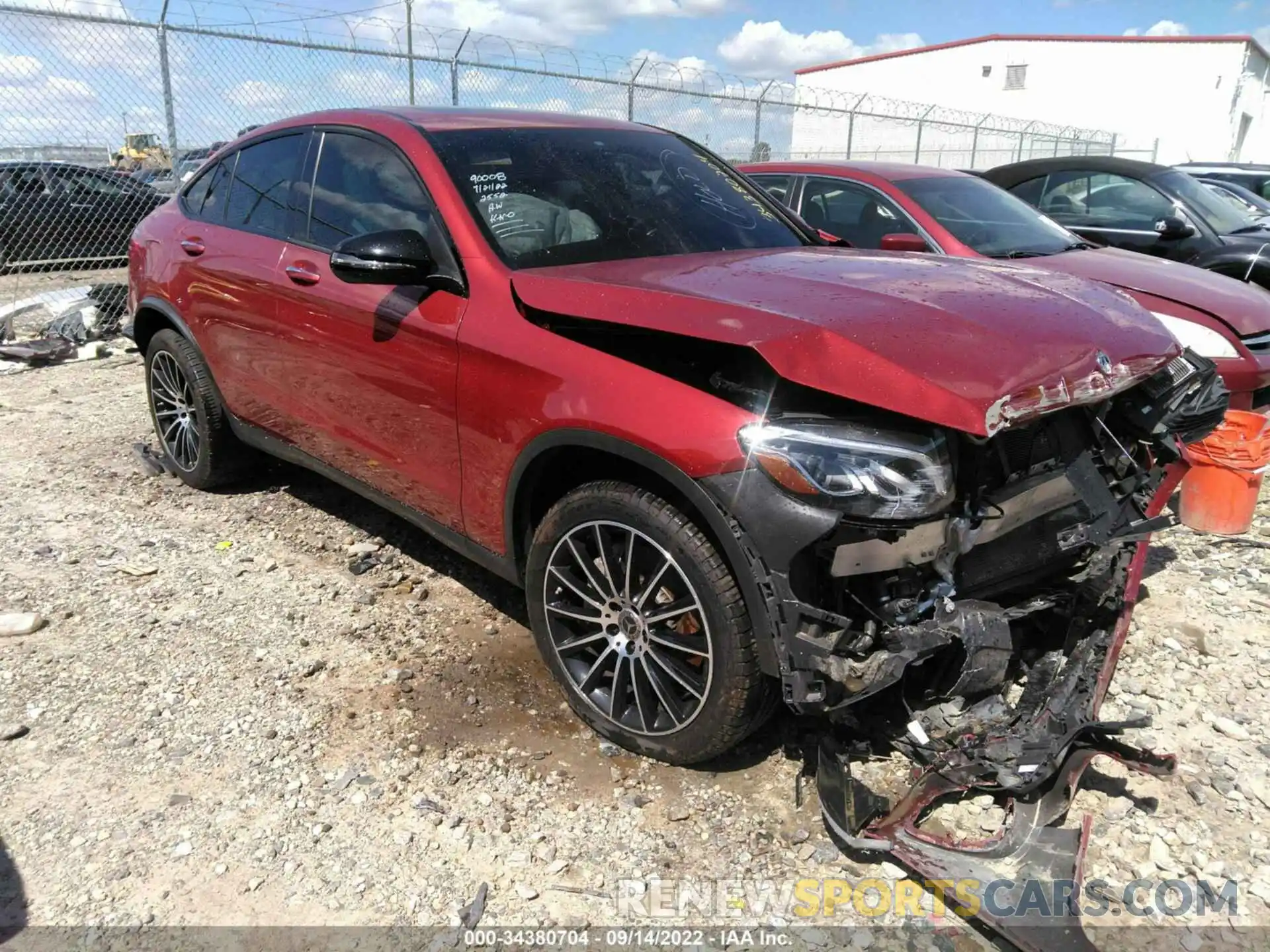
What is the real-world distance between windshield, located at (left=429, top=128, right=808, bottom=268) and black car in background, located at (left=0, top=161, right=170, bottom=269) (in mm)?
8653

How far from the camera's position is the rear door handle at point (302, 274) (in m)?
3.56

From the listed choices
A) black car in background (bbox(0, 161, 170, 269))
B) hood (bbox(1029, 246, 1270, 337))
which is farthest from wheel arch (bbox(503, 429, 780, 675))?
black car in background (bbox(0, 161, 170, 269))

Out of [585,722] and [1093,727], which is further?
[585,722]

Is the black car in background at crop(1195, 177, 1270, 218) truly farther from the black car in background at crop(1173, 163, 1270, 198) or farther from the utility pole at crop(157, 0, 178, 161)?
the utility pole at crop(157, 0, 178, 161)

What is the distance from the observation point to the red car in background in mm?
4715

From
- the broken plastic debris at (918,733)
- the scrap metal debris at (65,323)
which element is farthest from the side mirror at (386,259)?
the scrap metal debris at (65,323)

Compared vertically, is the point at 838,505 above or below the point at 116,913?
above

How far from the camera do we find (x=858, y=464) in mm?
2174

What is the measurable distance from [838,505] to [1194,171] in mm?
14872

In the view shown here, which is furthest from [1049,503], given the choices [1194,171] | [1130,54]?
[1130,54]

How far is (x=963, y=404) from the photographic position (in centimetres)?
206

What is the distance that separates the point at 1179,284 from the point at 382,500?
4.44 metres

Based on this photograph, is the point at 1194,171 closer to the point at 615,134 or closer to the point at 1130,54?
the point at 615,134

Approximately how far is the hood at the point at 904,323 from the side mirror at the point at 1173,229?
4.69 metres
